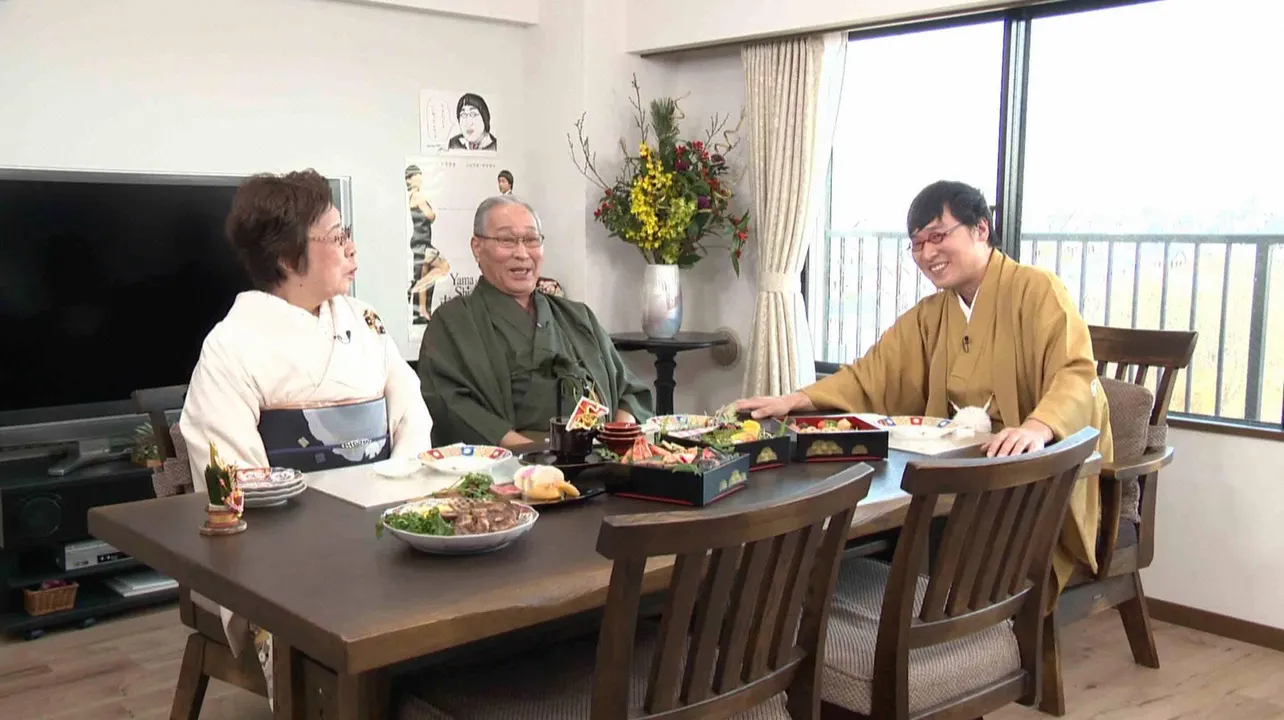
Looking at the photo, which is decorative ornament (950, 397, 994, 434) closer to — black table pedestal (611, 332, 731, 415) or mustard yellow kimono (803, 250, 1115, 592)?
mustard yellow kimono (803, 250, 1115, 592)

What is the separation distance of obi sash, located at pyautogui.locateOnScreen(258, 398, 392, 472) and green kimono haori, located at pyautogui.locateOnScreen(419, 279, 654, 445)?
559 millimetres

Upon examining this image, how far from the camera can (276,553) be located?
1616 mm

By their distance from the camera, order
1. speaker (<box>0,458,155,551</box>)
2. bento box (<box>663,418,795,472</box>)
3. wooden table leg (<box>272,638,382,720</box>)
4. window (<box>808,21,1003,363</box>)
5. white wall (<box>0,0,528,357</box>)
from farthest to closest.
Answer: window (<box>808,21,1003,363</box>) → white wall (<box>0,0,528,357</box>) → speaker (<box>0,458,155,551</box>) → bento box (<box>663,418,795,472</box>) → wooden table leg (<box>272,638,382,720</box>)

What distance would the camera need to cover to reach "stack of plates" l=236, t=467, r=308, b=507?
1.84 m

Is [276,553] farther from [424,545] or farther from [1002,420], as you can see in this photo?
[1002,420]

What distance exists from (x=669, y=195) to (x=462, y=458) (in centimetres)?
236

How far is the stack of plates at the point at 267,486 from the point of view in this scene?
1845 mm

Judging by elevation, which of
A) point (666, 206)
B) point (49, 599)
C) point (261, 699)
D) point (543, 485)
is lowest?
point (261, 699)

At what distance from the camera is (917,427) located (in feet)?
8.23

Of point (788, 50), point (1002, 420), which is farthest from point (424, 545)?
point (788, 50)

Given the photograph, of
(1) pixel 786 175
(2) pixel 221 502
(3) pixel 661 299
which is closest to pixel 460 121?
(3) pixel 661 299

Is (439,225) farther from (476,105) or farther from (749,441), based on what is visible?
(749,441)

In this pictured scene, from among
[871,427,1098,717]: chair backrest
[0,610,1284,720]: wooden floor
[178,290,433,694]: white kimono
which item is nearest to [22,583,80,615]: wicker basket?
[0,610,1284,720]: wooden floor

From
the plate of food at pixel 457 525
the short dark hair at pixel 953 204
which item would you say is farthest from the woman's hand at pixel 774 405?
the plate of food at pixel 457 525
